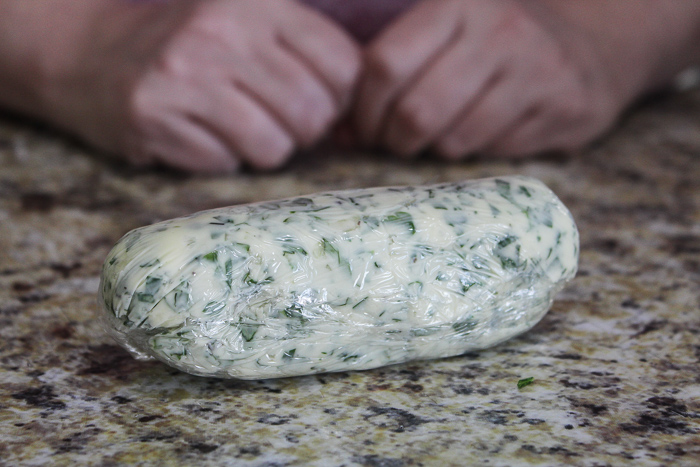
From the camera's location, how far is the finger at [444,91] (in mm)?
1604

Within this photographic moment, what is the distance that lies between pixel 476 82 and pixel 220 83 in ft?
1.91

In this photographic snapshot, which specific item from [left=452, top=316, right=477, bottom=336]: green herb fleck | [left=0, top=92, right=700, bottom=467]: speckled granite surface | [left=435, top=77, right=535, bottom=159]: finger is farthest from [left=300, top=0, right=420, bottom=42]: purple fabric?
[left=452, top=316, right=477, bottom=336]: green herb fleck

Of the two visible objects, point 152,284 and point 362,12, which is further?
point 362,12

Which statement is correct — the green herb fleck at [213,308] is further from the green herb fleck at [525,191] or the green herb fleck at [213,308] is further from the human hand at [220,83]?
the human hand at [220,83]

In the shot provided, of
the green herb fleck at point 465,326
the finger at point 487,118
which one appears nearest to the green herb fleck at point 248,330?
the green herb fleck at point 465,326

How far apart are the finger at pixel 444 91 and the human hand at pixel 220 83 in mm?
142

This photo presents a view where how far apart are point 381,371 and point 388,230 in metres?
0.18

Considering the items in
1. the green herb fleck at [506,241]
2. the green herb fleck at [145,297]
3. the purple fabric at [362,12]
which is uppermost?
the purple fabric at [362,12]

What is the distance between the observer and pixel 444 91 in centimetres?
161

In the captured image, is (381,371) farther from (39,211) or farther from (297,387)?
(39,211)

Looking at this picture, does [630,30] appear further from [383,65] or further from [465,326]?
[465,326]

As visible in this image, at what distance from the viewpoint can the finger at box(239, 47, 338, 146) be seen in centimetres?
159

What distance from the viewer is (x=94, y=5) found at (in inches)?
70.3

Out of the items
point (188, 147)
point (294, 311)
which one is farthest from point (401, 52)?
point (294, 311)
